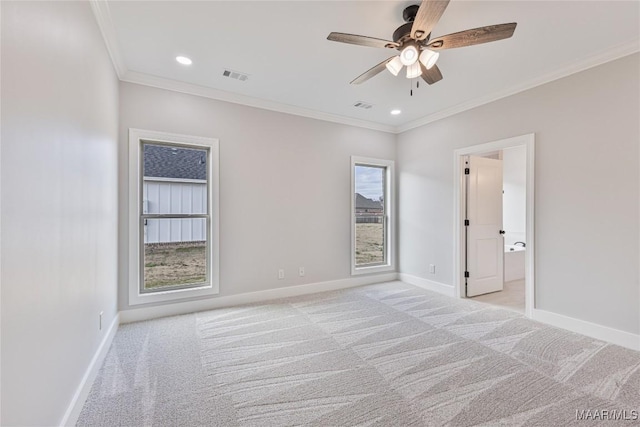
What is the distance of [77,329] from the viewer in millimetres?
1846

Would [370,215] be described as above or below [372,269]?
above

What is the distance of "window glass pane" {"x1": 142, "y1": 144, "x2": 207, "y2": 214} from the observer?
342 cm

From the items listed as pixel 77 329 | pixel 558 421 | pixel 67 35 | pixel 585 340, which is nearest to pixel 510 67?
pixel 585 340

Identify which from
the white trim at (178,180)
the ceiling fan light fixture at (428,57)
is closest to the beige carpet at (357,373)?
the white trim at (178,180)

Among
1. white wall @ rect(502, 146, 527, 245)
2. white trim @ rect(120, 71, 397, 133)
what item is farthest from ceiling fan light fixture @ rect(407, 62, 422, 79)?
white wall @ rect(502, 146, 527, 245)

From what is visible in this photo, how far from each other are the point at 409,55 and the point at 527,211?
250cm

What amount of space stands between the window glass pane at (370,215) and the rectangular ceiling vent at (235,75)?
7.73 ft

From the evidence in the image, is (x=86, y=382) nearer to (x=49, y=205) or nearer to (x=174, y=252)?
(x=49, y=205)

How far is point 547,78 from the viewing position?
125 inches

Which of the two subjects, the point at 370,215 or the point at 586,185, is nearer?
the point at 586,185

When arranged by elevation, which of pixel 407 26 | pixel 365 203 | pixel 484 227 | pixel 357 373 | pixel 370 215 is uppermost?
pixel 407 26

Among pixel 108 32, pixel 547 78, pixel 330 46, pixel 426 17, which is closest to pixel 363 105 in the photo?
pixel 330 46

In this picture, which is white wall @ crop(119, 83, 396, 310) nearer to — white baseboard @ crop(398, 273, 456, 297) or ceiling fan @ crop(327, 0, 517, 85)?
white baseboard @ crop(398, 273, 456, 297)

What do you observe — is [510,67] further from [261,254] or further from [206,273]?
[206,273]
